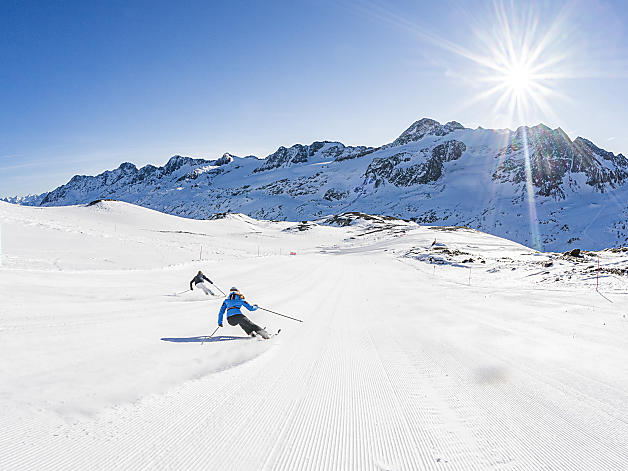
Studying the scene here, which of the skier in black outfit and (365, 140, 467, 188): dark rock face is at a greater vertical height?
(365, 140, 467, 188): dark rock face

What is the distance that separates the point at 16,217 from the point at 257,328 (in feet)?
112

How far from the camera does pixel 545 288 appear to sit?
14703 mm

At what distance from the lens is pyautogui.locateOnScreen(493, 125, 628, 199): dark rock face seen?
134 m

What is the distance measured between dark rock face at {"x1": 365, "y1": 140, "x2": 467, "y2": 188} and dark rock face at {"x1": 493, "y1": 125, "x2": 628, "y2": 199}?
1071 inches

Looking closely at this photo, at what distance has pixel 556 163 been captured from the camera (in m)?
144

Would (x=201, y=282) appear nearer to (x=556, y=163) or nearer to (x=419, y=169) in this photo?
(x=556, y=163)

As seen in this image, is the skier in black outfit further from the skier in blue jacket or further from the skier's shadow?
the skier's shadow

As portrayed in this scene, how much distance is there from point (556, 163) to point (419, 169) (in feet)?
208

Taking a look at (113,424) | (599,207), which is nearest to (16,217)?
(113,424)

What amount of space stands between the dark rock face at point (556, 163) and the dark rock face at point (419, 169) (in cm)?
2719

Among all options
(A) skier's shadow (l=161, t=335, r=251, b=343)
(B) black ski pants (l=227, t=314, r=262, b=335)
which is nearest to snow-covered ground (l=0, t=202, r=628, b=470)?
(A) skier's shadow (l=161, t=335, r=251, b=343)

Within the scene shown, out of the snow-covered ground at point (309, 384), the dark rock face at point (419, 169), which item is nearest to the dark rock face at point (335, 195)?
the dark rock face at point (419, 169)

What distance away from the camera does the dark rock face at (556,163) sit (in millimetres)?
133500

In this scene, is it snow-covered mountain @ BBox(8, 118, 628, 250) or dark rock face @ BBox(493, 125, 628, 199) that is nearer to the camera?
snow-covered mountain @ BBox(8, 118, 628, 250)
